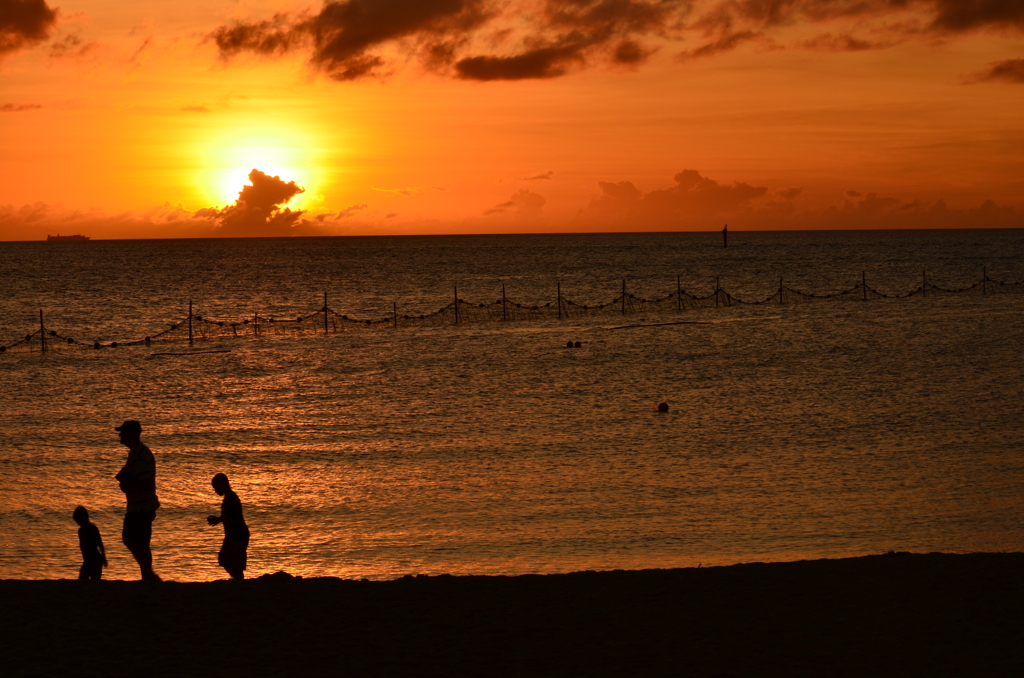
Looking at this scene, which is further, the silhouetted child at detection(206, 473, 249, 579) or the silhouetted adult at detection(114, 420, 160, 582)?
the silhouetted child at detection(206, 473, 249, 579)

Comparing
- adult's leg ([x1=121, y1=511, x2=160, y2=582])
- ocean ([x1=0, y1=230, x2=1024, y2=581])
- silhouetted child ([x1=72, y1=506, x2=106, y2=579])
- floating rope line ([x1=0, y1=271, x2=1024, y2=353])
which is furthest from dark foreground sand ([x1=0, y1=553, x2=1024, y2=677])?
floating rope line ([x1=0, y1=271, x2=1024, y2=353])

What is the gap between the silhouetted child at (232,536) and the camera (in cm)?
1105

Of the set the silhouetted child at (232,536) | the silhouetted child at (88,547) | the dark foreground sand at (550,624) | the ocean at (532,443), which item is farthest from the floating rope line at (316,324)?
the dark foreground sand at (550,624)

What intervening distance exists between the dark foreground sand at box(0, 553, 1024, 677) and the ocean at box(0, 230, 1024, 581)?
1926 mm

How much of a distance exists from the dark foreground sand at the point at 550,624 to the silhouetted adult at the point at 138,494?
0.83m

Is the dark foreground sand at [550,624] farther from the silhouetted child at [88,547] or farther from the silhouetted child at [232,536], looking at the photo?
the silhouetted child at [88,547]

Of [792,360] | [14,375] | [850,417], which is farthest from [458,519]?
[14,375]

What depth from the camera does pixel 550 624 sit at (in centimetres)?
909

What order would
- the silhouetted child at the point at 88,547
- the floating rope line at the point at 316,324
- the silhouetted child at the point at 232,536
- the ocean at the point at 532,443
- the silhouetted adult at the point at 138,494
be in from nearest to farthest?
1. the silhouetted adult at the point at 138,494
2. the silhouetted child at the point at 88,547
3. the silhouetted child at the point at 232,536
4. the ocean at the point at 532,443
5. the floating rope line at the point at 316,324

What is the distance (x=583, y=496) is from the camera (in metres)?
15.4

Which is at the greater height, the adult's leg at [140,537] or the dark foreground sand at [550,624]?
the adult's leg at [140,537]

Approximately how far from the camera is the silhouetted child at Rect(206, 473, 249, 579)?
11.0 meters

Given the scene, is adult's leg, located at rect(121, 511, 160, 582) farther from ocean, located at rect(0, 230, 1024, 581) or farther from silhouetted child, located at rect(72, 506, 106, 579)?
ocean, located at rect(0, 230, 1024, 581)

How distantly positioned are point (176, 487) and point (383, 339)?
27.2 m
